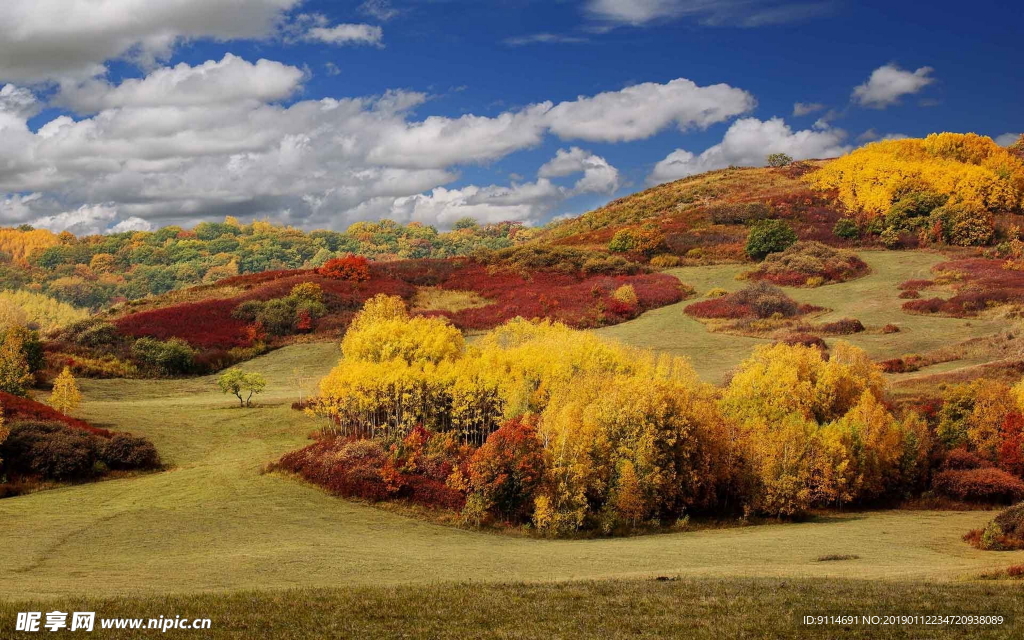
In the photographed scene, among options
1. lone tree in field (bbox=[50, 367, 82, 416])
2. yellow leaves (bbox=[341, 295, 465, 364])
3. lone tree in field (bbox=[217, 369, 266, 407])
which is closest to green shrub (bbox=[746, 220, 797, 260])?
yellow leaves (bbox=[341, 295, 465, 364])

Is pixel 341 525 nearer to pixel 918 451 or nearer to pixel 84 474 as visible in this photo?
pixel 84 474

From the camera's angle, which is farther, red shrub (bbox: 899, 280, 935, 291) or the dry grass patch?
the dry grass patch

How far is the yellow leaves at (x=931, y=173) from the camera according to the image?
4348 inches

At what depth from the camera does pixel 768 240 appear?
101 m

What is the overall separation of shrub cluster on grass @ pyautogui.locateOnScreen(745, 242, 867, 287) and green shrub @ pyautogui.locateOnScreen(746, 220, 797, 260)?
115 inches

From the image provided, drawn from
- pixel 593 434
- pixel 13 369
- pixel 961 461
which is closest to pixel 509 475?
pixel 593 434

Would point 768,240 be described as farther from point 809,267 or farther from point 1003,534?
point 1003,534

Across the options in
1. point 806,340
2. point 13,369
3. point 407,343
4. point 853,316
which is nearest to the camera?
point 407,343

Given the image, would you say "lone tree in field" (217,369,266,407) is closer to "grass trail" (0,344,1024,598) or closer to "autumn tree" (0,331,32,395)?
"grass trail" (0,344,1024,598)

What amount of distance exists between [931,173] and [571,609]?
115634mm

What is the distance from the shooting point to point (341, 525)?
1339 inches

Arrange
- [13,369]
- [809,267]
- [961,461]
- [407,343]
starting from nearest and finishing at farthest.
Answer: [961,461]
[407,343]
[13,369]
[809,267]

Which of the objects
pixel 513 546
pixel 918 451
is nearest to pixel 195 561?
pixel 513 546

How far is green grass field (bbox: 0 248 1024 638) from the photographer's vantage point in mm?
19281
